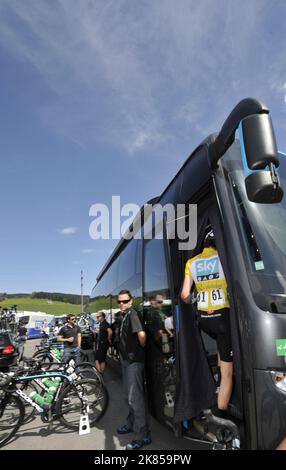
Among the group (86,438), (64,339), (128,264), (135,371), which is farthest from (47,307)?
(135,371)

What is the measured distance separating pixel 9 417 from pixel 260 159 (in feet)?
16.2

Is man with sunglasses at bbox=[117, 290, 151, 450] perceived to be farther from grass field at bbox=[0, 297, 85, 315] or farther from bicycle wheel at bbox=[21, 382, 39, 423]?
grass field at bbox=[0, 297, 85, 315]

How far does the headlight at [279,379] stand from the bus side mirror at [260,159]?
118 centimetres

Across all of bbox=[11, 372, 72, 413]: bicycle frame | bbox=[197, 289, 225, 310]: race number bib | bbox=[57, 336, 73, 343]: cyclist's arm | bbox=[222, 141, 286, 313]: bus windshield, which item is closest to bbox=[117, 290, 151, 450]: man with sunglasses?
bbox=[11, 372, 72, 413]: bicycle frame

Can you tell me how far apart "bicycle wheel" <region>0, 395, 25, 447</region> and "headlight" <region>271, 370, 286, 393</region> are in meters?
4.01

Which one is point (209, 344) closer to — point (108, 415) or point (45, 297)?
point (108, 415)

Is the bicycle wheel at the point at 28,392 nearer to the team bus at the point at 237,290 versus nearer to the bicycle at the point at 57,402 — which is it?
the bicycle at the point at 57,402

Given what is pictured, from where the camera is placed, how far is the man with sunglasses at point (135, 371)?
4285 mm

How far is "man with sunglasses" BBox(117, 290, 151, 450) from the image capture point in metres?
4.29

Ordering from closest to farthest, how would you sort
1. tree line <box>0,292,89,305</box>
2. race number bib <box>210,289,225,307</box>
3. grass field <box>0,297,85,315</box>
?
race number bib <box>210,289,225,307</box>, grass field <box>0,297,85,315</box>, tree line <box>0,292,89,305</box>

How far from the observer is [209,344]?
161 inches

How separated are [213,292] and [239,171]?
1.12 m

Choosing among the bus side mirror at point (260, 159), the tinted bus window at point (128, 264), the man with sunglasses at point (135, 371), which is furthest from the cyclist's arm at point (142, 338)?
the bus side mirror at point (260, 159)

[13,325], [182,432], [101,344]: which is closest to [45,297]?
[13,325]
